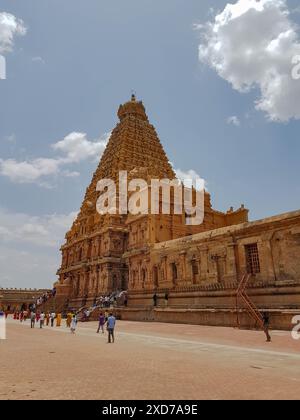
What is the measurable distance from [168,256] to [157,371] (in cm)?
2403

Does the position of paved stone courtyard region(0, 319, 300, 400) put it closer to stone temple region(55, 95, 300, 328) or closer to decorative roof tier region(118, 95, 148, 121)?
stone temple region(55, 95, 300, 328)

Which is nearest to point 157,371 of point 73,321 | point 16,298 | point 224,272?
point 73,321

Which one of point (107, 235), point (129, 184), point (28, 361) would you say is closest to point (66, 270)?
point (107, 235)

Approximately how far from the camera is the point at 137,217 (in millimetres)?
40281

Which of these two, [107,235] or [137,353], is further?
[107,235]

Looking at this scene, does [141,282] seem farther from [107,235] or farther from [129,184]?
[129,184]

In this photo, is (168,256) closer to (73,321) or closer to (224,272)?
(224,272)

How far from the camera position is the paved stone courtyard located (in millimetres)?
7566

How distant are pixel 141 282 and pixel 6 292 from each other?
134 ft

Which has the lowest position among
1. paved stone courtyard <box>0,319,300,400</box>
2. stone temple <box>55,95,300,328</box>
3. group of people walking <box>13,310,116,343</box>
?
paved stone courtyard <box>0,319,300,400</box>

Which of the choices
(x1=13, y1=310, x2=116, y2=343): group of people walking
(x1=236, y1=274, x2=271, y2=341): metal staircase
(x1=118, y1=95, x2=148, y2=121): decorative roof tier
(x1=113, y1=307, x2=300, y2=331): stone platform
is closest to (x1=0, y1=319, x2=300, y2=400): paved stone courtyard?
(x1=13, y1=310, x2=116, y2=343): group of people walking

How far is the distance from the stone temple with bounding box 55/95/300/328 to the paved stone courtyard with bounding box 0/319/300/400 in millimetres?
7903

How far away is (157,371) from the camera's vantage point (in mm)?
10156
